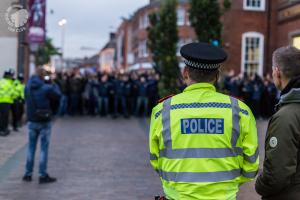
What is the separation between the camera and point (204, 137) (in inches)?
123

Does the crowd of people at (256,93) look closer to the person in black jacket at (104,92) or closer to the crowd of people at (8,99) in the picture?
the person in black jacket at (104,92)

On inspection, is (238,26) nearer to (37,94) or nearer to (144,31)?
(37,94)

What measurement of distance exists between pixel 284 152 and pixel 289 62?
1.90 feet

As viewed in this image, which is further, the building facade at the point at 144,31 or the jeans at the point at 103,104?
the building facade at the point at 144,31

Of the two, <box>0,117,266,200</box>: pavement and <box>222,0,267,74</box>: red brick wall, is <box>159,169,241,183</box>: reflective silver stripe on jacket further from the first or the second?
<box>222,0,267,74</box>: red brick wall

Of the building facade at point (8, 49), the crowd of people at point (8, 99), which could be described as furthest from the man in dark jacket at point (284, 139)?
the building facade at point (8, 49)

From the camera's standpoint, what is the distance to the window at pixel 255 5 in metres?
31.5

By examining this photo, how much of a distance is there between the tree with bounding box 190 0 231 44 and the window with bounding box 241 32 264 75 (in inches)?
488

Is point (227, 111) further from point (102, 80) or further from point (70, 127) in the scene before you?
point (102, 80)

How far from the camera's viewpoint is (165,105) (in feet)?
10.7

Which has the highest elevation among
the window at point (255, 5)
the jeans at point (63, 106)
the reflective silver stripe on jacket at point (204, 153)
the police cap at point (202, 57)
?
the window at point (255, 5)

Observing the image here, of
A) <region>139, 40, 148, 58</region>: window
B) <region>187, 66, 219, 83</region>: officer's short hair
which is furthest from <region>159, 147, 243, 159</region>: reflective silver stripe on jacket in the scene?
<region>139, 40, 148, 58</region>: window

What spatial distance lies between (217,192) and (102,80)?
19.7 meters

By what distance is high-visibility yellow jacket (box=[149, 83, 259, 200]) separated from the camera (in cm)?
310
